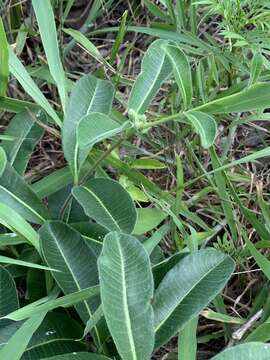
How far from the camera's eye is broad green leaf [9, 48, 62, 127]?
4.10ft

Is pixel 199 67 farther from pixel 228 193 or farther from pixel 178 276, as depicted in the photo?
pixel 178 276

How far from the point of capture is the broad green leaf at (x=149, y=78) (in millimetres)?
1153

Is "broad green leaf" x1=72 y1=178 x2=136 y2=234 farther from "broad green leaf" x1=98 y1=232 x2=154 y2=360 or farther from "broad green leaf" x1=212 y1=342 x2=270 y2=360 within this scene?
"broad green leaf" x1=212 y1=342 x2=270 y2=360

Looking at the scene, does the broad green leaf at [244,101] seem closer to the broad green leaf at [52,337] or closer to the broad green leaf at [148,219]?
the broad green leaf at [148,219]

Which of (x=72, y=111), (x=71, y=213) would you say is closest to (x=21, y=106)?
(x=72, y=111)

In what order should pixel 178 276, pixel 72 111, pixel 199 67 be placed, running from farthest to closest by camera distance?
pixel 199 67, pixel 72 111, pixel 178 276

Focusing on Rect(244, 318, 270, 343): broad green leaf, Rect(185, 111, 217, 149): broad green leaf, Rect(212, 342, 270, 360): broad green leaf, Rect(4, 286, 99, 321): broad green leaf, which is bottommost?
Rect(244, 318, 270, 343): broad green leaf

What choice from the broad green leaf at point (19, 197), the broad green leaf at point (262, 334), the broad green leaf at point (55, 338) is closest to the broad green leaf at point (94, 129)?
the broad green leaf at point (19, 197)

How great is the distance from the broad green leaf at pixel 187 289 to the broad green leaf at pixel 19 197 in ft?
0.90

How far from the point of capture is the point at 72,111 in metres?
1.22


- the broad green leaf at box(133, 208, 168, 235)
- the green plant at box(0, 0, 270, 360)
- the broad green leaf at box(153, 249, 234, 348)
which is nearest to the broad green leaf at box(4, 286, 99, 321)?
the green plant at box(0, 0, 270, 360)

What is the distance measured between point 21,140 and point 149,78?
0.29 meters

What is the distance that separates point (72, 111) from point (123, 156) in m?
0.28

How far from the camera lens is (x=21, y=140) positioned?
126 centimetres
